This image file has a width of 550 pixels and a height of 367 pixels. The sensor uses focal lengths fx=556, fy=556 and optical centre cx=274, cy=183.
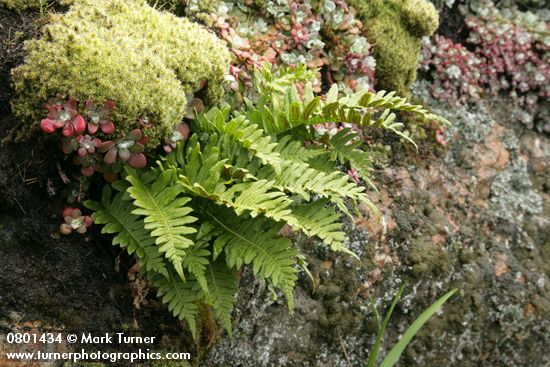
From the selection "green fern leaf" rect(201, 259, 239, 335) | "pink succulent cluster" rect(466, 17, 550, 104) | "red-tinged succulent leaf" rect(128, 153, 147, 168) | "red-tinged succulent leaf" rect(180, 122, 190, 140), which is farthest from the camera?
"pink succulent cluster" rect(466, 17, 550, 104)

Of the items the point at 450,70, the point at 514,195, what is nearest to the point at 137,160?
the point at 450,70

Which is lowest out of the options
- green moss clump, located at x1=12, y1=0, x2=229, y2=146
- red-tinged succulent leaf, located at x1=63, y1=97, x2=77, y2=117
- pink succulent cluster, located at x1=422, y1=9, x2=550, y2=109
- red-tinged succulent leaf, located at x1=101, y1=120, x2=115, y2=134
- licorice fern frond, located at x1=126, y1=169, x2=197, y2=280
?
licorice fern frond, located at x1=126, y1=169, x2=197, y2=280

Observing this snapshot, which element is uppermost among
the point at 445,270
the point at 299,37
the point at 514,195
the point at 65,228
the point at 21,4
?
the point at 299,37

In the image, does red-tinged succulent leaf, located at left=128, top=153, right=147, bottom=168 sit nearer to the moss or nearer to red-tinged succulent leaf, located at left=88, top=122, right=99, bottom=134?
red-tinged succulent leaf, located at left=88, top=122, right=99, bottom=134

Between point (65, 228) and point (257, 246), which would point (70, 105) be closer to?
point (65, 228)

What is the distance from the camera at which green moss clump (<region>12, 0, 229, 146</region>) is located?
2689 millimetres

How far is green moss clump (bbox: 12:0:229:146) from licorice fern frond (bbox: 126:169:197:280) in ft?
0.76

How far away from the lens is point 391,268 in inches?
158

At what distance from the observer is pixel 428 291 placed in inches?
163

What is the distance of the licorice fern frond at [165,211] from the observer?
252 centimetres

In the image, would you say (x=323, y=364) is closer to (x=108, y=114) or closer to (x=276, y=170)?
(x=276, y=170)

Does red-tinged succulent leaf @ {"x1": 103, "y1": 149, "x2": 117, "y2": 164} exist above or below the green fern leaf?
above

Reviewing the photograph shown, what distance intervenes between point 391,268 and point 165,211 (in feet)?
6.50

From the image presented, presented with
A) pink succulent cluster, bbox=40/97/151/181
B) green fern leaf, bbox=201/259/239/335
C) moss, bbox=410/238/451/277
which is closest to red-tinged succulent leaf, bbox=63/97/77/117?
pink succulent cluster, bbox=40/97/151/181
